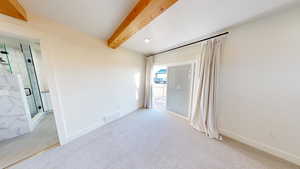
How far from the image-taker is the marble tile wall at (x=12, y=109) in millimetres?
1570

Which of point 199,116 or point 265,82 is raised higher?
point 265,82

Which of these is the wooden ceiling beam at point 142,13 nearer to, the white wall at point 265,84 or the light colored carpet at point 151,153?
the white wall at point 265,84

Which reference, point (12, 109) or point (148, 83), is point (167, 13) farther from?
point (12, 109)

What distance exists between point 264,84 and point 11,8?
3.50 meters

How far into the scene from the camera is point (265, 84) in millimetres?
1362

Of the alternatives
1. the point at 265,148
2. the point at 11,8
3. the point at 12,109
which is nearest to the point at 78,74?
the point at 11,8

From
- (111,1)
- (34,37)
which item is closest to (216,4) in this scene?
(111,1)

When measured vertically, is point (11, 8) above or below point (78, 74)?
above

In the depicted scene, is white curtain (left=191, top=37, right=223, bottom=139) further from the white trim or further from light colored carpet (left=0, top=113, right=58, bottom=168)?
the white trim

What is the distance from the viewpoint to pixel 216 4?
1046 millimetres

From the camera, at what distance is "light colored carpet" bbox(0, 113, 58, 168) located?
1260mm

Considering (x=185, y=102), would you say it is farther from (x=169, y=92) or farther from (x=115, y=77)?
(x=115, y=77)

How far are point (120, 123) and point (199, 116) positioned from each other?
6.55ft

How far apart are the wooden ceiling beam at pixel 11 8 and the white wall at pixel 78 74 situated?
0.11 meters
